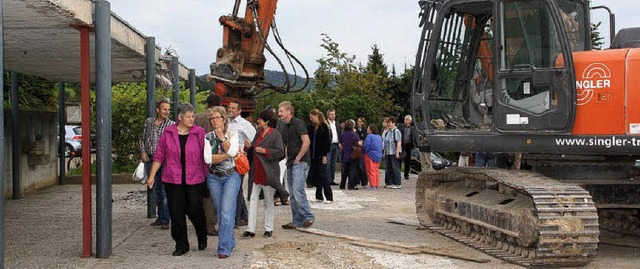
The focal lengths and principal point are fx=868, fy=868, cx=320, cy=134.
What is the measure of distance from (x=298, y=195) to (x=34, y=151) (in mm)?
7349

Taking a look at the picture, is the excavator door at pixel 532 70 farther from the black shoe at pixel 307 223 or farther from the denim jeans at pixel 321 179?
the denim jeans at pixel 321 179

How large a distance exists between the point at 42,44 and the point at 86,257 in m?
3.16

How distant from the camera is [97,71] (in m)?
8.94

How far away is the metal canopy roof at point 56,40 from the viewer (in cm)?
796

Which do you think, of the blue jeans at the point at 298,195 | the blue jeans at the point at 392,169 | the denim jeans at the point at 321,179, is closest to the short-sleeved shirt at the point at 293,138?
the blue jeans at the point at 298,195

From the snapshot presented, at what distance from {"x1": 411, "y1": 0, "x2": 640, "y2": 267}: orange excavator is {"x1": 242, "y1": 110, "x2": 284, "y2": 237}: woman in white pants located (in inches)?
69.3

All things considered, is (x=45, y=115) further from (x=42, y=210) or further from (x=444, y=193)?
(x=444, y=193)

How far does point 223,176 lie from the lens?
30.3 ft

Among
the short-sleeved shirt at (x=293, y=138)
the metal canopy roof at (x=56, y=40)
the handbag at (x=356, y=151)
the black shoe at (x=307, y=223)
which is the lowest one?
the black shoe at (x=307, y=223)

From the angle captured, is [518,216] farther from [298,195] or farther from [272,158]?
[298,195]

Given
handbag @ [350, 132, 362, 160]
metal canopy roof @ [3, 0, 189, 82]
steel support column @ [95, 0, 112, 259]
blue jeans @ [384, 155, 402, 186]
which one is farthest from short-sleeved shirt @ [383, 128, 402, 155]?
steel support column @ [95, 0, 112, 259]

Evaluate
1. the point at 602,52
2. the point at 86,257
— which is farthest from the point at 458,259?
the point at 86,257

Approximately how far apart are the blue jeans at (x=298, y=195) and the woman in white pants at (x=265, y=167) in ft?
2.35

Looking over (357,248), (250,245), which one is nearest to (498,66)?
(357,248)
